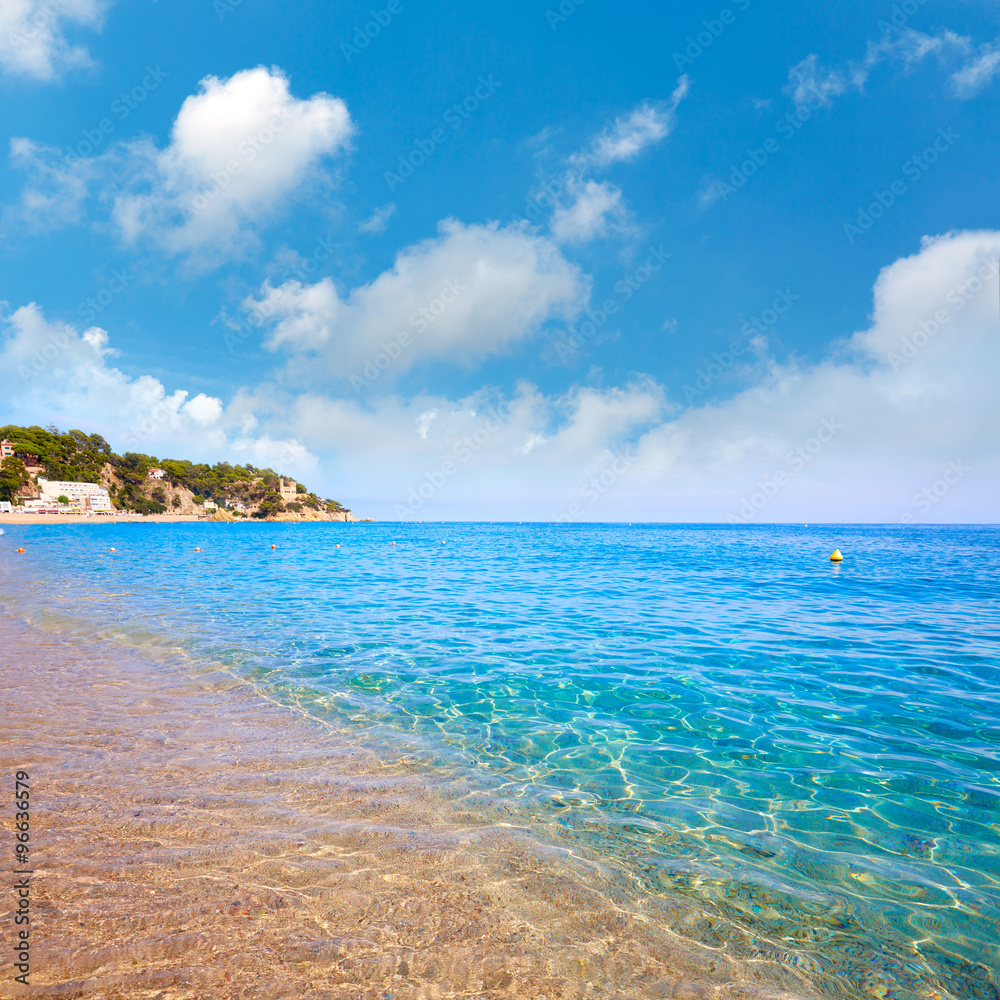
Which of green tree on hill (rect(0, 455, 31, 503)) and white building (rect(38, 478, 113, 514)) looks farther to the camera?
white building (rect(38, 478, 113, 514))

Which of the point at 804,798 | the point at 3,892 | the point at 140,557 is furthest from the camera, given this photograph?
the point at 140,557

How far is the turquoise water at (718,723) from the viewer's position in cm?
433

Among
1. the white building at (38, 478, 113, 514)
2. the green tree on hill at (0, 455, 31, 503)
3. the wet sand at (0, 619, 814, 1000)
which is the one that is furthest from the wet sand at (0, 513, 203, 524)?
the wet sand at (0, 619, 814, 1000)

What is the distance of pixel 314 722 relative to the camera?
8008 millimetres

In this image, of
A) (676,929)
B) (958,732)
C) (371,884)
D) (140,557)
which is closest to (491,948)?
(371,884)

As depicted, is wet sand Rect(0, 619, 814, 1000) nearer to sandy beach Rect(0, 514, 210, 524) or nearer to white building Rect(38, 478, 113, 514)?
sandy beach Rect(0, 514, 210, 524)

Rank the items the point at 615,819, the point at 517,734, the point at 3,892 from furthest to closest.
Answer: the point at 517,734
the point at 615,819
the point at 3,892

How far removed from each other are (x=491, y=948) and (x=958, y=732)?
8734 mm

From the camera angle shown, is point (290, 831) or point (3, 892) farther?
point (290, 831)

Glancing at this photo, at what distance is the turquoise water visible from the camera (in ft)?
14.2

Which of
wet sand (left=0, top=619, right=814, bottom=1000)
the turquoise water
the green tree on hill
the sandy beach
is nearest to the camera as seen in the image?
wet sand (left=0, top=619, right=814, bottom=1000)

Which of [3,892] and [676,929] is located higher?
[3,892]

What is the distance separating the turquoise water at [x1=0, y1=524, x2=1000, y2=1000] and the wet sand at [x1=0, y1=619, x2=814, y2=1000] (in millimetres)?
587

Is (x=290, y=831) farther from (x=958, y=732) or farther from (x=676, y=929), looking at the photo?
(x=958, y=732)
